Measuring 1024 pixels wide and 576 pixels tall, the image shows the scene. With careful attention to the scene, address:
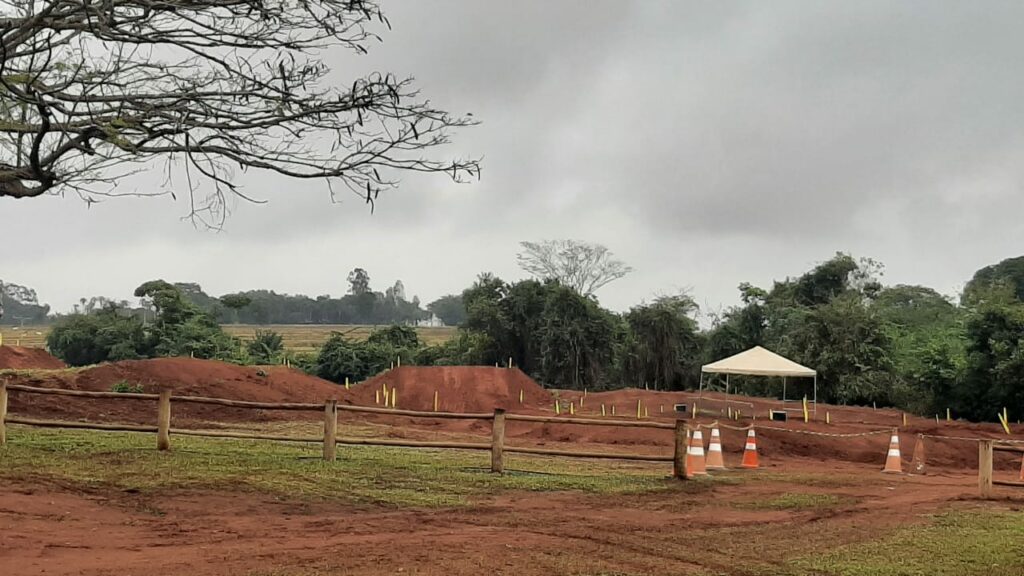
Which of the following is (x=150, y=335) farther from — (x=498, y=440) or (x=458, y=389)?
(x=498, y=440)

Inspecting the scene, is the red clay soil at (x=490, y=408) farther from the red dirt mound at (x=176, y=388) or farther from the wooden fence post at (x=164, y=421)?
the wooden fence post at (x=164, y=421)

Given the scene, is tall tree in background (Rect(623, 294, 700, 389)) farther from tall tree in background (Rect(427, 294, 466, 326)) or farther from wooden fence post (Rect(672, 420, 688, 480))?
tall tree in background (Rect(427, 294, 466, 326))

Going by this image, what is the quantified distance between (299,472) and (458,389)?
23.3 metres

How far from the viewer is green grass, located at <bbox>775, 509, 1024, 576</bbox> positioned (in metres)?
7.23

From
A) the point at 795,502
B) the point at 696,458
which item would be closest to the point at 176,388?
the point at 696,458

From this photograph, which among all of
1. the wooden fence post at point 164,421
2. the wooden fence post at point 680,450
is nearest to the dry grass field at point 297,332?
the wooden fence post at point 164,421

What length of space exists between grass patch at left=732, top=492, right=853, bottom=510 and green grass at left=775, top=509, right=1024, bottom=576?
67.3 inches

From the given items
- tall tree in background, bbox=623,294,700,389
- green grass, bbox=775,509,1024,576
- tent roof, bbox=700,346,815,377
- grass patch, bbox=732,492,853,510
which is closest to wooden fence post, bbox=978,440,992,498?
grass patch, bbox=732,492,853,510

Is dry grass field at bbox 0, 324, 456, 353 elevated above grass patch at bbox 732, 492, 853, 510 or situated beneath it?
elevated above

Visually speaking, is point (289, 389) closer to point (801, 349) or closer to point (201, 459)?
point (201, 459)

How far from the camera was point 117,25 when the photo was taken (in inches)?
337

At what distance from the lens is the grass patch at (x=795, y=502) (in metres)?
11.1

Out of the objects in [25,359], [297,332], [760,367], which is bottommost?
[25,359]

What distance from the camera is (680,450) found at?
43.8ft
